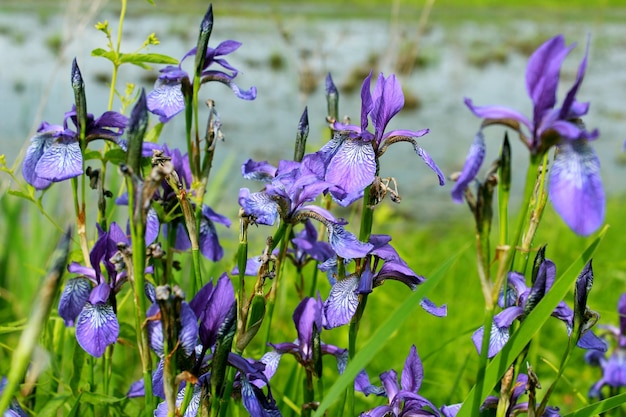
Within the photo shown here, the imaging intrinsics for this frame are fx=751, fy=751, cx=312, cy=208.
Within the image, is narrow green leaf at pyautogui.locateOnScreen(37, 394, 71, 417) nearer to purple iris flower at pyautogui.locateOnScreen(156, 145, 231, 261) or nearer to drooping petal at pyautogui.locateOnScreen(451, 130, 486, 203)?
purple iris flower at pyautogui.locateOnScreen(156, 145, 231, 261)

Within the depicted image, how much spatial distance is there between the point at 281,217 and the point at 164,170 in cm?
34

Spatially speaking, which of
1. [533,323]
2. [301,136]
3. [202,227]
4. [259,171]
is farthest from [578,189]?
[202,227]

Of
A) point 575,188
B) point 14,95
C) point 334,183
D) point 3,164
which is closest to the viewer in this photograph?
point 575,188

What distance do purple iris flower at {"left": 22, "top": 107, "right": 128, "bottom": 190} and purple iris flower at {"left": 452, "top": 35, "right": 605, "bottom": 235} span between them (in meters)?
0.63

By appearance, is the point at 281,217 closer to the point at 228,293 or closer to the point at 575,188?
the point at 228,293

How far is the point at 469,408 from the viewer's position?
98 centimetres

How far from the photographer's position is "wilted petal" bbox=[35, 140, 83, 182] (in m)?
1.18

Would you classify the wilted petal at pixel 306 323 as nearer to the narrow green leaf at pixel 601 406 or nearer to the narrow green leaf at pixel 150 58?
the narrow green leaf at pixel 601 406

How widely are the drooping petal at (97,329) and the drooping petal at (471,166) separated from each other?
541 millimetres

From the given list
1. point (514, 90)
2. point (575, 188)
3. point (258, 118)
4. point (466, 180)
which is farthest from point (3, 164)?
point (514, 90)

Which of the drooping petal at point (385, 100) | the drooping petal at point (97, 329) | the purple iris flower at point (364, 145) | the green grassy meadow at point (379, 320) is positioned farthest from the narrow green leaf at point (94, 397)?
the drooping petal at point (385, 100)

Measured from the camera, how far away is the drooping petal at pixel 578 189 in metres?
0.78

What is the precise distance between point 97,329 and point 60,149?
32 centimetres

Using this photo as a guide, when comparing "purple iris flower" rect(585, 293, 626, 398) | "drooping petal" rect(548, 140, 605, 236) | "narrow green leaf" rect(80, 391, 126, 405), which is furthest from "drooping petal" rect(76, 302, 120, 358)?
"purple iris flower" rect(585, 293, 626, 398)
